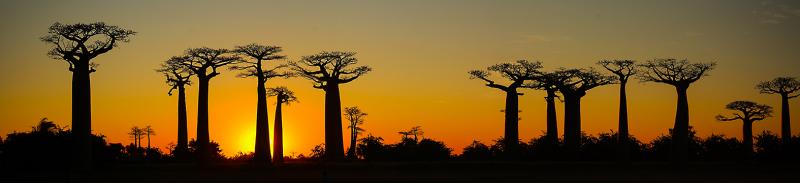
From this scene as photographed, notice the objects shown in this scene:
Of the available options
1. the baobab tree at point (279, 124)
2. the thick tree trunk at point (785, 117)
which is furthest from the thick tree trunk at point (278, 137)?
the thick tree trunk at point (785, 117)

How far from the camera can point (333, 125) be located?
72.8 metres

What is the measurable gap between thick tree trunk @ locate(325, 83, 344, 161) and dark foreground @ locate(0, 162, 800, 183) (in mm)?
10357

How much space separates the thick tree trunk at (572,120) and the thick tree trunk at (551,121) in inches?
33.0

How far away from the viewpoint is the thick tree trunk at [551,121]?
2991 inches

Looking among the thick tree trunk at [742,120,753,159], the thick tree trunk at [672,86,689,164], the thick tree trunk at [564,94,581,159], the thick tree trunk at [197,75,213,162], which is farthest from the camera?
the thick tree trunk at [742,120,753,159]

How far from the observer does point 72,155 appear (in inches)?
2191

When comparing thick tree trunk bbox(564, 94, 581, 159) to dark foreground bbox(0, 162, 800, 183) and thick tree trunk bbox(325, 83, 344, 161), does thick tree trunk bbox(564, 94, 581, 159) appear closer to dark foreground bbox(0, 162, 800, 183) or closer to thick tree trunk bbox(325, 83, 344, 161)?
dark foreground bbox(0, 162, 800, 183)

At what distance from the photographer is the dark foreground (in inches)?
1841

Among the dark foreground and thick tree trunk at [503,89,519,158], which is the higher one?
thick tree trunk at [503,89,519,158]

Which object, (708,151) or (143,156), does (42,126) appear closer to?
(143,156)

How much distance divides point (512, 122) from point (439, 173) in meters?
22.2

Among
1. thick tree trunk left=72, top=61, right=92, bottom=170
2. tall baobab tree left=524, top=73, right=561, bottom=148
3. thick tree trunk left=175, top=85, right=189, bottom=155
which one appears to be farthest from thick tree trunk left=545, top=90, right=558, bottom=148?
thick tree trunk left=72, top=61, right=92, bottom=170

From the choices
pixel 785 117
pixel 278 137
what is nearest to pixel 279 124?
pixel 278 137

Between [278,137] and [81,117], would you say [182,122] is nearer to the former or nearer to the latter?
[278,137]
